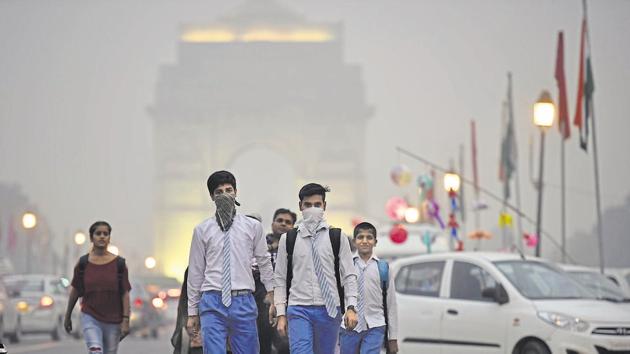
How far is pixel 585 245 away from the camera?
217 feet

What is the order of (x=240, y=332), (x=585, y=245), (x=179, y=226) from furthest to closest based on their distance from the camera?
1. (x=179, y=226)
2. (x=585, y=245)
3. (x=240, y=332)

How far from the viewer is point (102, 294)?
36.2 feet

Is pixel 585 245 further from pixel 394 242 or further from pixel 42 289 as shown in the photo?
pixel 42 289

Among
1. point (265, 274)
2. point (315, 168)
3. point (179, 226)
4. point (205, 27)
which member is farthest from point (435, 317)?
point (205, 27)

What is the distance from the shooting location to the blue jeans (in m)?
10.9

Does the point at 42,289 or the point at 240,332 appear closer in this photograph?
the point at 240,332

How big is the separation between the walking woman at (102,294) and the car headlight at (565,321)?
12.3 ft

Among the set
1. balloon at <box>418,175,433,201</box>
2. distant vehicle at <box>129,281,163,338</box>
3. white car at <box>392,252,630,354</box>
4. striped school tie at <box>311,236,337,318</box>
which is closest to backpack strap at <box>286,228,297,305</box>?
striped school tie at <box>311,236,337,318</box>

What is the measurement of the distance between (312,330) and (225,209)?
2.83 ft

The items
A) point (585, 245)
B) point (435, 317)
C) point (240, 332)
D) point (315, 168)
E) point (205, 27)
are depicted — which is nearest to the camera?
point (240, 332)

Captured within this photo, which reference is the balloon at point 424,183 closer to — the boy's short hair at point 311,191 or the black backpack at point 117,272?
the black backpack at point 117,272

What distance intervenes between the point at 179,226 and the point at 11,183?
11.9m

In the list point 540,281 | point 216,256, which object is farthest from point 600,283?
point 216,256

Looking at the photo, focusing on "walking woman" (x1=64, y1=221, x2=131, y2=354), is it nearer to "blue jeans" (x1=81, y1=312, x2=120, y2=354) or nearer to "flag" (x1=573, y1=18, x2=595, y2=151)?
"blue jeans" (x1=81, y1=312, x2=120, y2=354)
